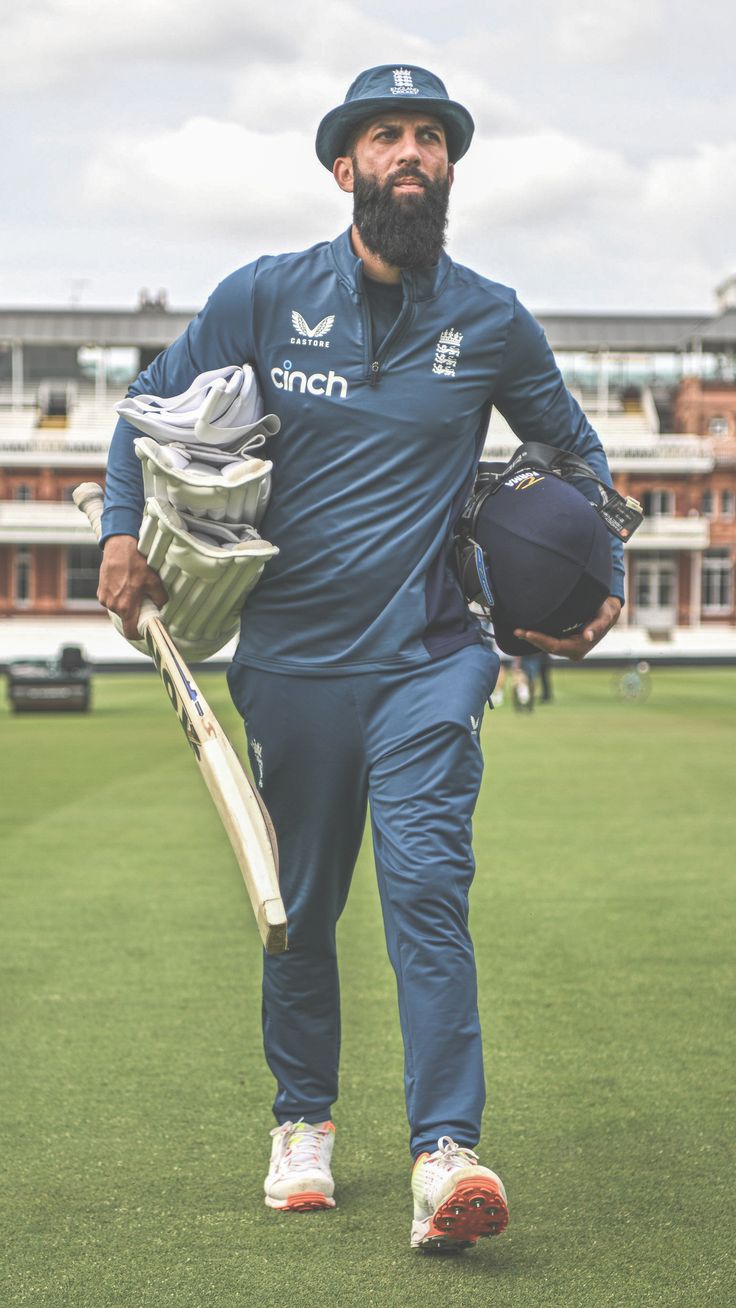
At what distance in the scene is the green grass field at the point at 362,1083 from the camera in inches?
135

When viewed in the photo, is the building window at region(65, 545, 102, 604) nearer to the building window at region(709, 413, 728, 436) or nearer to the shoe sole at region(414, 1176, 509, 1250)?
the building window at region(709, 413, 728, 436)

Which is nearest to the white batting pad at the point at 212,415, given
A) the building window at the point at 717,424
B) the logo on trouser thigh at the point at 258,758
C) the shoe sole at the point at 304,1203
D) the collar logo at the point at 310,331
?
the collar logo at the point at 310,331

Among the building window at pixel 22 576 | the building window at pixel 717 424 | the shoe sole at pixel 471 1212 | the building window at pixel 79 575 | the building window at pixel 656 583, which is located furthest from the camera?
the building window at pixel 717 424

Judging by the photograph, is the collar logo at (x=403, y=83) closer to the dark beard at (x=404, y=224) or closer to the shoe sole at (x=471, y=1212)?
the dark beard at (x=404, y=224)

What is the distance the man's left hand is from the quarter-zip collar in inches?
32.8

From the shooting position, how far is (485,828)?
38.9 ft

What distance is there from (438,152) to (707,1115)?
8.81 ft

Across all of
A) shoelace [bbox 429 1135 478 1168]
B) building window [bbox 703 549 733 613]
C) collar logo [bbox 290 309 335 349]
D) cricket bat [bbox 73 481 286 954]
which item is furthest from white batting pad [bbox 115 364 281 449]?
building window [bbox 703 549 733 613]

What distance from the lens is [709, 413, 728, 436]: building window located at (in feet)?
239

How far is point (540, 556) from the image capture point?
392 centimetres

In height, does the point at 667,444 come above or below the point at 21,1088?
above

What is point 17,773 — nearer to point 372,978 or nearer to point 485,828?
point 485,828

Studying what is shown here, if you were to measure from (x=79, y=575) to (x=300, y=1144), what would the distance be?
66.2 metres

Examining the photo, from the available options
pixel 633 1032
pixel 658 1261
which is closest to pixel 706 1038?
pixel 633 1032
